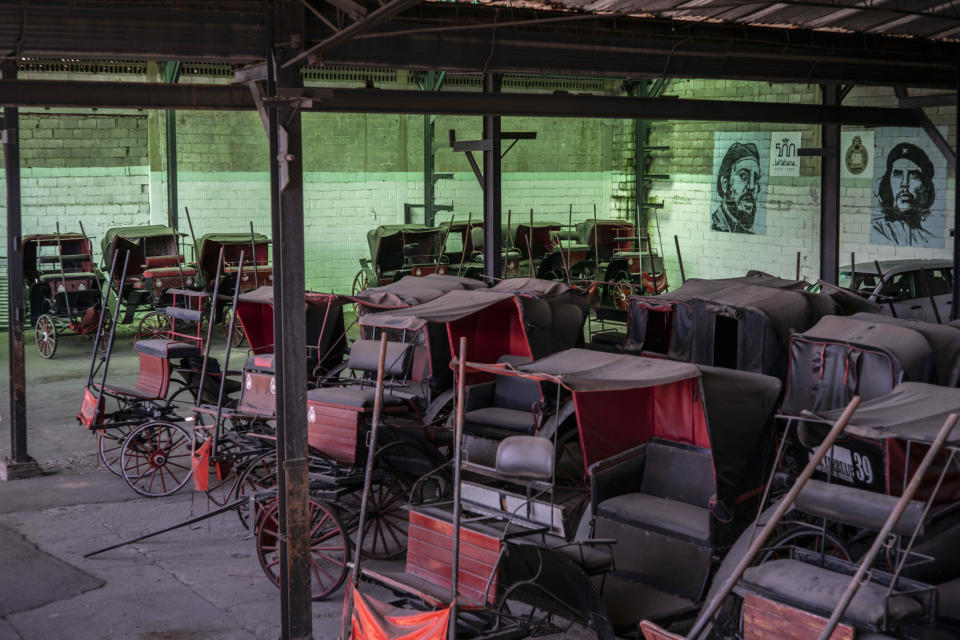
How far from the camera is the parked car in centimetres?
1489

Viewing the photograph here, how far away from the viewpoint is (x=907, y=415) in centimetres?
656

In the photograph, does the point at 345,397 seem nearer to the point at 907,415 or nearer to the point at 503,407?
the point at 503,407

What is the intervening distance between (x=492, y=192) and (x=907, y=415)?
7.89 metres

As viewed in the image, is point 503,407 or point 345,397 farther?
point 503,407

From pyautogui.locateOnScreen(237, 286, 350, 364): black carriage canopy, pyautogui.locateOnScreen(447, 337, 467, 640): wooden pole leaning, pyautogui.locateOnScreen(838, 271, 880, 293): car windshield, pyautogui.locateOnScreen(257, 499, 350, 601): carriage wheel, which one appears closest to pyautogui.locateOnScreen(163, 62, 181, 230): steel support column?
pyautogui.locateOnScreen(237, 286, 350, 364): black carriage canopy

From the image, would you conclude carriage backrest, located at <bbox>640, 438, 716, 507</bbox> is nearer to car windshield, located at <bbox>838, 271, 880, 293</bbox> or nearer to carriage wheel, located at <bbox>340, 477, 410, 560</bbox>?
carriage wheel, located at <bbox>340, 477, 410, 560</bbox>

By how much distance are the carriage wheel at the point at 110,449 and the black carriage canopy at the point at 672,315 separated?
5443mm

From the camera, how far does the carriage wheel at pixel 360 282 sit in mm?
20438

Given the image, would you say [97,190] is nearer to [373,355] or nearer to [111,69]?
[111,69]

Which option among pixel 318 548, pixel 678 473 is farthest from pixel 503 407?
pixel 318 548

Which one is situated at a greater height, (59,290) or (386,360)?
(59,290)

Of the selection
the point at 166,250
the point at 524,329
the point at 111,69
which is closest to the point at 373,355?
the point at 524,329

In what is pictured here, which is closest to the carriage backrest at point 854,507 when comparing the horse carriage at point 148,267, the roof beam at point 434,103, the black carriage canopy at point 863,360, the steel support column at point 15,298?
the black carriage canopy at point 863,360

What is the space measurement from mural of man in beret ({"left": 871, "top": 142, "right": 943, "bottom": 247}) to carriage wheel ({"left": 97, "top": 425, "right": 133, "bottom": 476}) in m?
12.6
